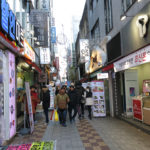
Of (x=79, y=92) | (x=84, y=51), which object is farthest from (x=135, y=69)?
(x=84, y=51)

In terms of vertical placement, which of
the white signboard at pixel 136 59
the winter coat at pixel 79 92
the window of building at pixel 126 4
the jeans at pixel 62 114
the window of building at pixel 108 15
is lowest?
the jeans at pixel 62 114

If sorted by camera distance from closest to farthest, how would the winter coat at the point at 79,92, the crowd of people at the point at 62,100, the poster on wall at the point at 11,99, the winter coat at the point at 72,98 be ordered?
the poster on wall at the point at 11,99
the crowd of people at the point at 62,100
the winter coat at the point at 72,98
the winter coat at the point at 79,92

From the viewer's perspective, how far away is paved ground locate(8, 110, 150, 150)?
17.4ft

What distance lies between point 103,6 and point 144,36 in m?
7.86

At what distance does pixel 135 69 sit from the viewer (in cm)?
994

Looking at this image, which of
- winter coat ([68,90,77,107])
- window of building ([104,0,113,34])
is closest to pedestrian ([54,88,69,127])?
winter coat ([68,90,77,107])

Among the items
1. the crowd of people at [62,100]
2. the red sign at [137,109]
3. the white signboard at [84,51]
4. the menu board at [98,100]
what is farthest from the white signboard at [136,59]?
the white signboard at [84,51]

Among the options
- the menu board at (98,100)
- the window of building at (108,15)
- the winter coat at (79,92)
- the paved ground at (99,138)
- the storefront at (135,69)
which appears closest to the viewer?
the paved ground at (99,138)

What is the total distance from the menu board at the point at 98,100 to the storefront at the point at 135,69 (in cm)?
99

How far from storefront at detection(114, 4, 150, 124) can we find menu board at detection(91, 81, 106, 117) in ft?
3.26

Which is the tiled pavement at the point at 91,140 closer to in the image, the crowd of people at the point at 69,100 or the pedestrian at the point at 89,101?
the crowd of people at the point at 69,100

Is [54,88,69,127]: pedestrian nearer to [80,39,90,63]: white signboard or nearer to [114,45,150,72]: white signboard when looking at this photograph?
[114,45,150,72]: white signboard

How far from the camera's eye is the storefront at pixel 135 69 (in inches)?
247

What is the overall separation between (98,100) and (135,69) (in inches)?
115
